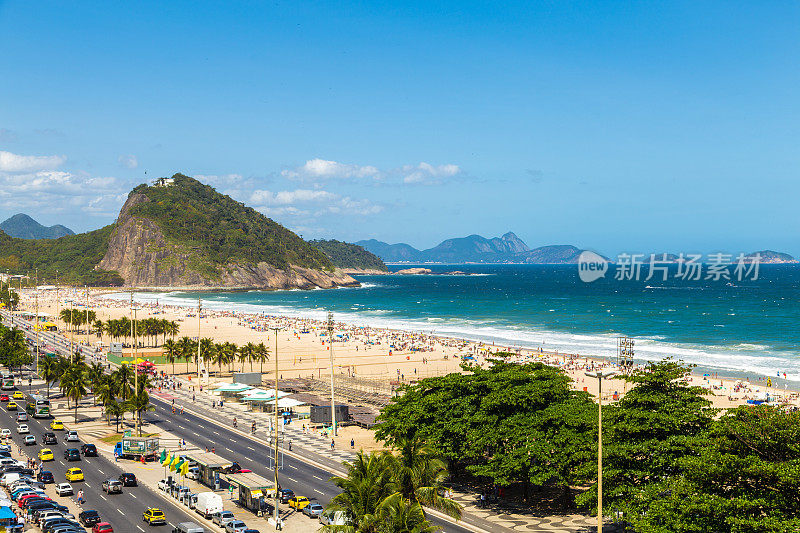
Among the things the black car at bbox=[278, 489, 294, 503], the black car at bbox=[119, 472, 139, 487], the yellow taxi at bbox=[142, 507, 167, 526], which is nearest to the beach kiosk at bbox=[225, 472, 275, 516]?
the black car at bbox=[278, 489, 294, 503]

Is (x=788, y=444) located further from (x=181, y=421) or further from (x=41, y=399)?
(x=41, y=399)

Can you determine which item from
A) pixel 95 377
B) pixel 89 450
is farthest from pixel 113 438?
pixel 95 377

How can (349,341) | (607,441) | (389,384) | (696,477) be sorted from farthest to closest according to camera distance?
1. (349,341)
2. (389,384)
3. (607,441)
4. (696,477)

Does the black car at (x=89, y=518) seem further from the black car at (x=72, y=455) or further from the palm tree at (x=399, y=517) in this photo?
the palm tree at (x=399, y=517)

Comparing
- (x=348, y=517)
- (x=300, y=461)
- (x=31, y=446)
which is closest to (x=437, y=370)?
(x=300, y=461)

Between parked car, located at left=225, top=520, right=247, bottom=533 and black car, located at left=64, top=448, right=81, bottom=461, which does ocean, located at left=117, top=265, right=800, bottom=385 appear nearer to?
parked car, located at left=225, top=520, right=247, bottom=533

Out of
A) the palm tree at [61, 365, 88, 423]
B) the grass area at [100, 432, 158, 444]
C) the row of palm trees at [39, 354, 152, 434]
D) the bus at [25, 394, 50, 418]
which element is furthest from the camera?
the bus at [25, 394, 50, 418]
